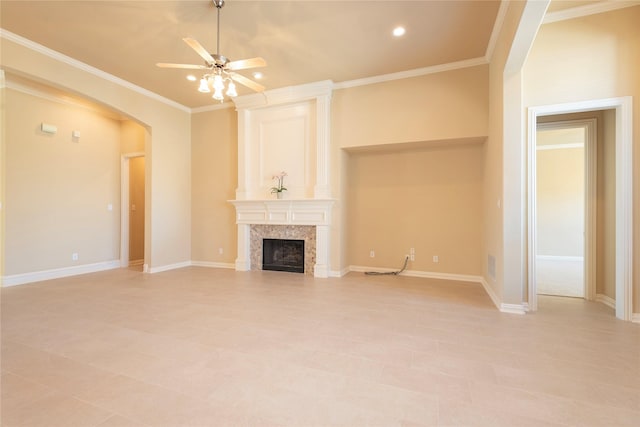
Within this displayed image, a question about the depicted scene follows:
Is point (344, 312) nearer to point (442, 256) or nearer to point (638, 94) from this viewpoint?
point (442, 256)

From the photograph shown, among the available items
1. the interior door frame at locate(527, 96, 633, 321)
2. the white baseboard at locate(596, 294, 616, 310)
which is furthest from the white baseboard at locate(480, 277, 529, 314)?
the white baseboard at locate(596, 294, 616, 310)

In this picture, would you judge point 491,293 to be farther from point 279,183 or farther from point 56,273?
point 56,273

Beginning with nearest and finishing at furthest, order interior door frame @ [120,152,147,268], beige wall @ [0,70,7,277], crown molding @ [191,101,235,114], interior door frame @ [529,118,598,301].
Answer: interior door frame @ [529,118,598,301], beige wall @ [0,70,7,277], crown molding @ [191,101,235,114], interior door frame @ [120,152,147,268]

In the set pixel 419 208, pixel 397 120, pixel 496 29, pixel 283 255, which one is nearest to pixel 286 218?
pixel 283 255

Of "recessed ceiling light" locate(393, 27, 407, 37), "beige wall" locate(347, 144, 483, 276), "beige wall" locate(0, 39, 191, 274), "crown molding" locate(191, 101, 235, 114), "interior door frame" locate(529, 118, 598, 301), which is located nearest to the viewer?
"recessed ceiling light" locate(393, 27, 407, 37)

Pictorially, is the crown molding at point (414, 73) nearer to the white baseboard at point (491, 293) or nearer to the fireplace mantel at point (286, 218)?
the fireplace mantel at point (286, 218)

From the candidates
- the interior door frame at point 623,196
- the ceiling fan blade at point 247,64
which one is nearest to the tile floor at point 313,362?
the interior door frame at point 623,196

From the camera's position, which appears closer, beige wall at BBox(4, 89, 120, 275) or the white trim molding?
the white trim molding

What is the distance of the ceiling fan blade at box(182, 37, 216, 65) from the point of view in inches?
105

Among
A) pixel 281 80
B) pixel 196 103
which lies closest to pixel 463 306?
pixel 281 80

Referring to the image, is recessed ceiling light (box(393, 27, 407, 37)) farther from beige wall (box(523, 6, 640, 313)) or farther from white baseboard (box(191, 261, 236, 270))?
white baseboard (box(191, 261, 236, 270))

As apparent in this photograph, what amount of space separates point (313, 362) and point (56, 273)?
211 inches

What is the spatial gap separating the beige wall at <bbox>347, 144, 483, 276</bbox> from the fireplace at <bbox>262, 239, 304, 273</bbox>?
3.15ft

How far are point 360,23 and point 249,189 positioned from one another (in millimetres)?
3412
